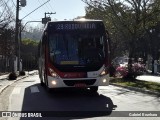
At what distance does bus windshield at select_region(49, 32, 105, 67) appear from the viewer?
18.5 metres

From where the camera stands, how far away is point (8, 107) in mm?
14906

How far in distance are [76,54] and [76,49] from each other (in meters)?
0.22

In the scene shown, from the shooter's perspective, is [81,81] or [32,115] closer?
[32,115]

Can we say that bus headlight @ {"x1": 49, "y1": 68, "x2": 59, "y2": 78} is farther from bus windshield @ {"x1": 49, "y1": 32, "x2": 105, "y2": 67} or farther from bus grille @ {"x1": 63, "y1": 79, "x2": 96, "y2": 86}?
bus grille @ {"x1": 63, "y1": 79, "x2": 96, "y2": 86}

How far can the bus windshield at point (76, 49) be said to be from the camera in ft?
60.7

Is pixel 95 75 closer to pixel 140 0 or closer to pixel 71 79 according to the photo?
pixel 71 79

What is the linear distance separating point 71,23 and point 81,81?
2.65 m

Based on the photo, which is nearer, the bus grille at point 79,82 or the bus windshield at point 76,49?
the bus grille at point 79,82

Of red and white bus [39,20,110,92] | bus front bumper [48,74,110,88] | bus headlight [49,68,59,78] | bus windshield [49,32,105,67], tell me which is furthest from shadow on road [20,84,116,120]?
bus windshield [49,32,105,67]

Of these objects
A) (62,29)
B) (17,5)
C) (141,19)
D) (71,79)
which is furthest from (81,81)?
(17,5)

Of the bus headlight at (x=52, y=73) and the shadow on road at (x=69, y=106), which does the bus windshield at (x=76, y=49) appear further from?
the shadow on road at (x=69, y=106)

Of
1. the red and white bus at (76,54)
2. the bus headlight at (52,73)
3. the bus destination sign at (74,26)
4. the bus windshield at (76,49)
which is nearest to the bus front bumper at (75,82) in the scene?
the red and white bus at (76,54)

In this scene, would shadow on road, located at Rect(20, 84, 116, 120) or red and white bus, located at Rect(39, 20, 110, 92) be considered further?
red and white bus, located at Rect(39, 20, 110, 92)

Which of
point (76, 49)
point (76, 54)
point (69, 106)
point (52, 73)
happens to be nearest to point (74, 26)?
point (76, 49)
